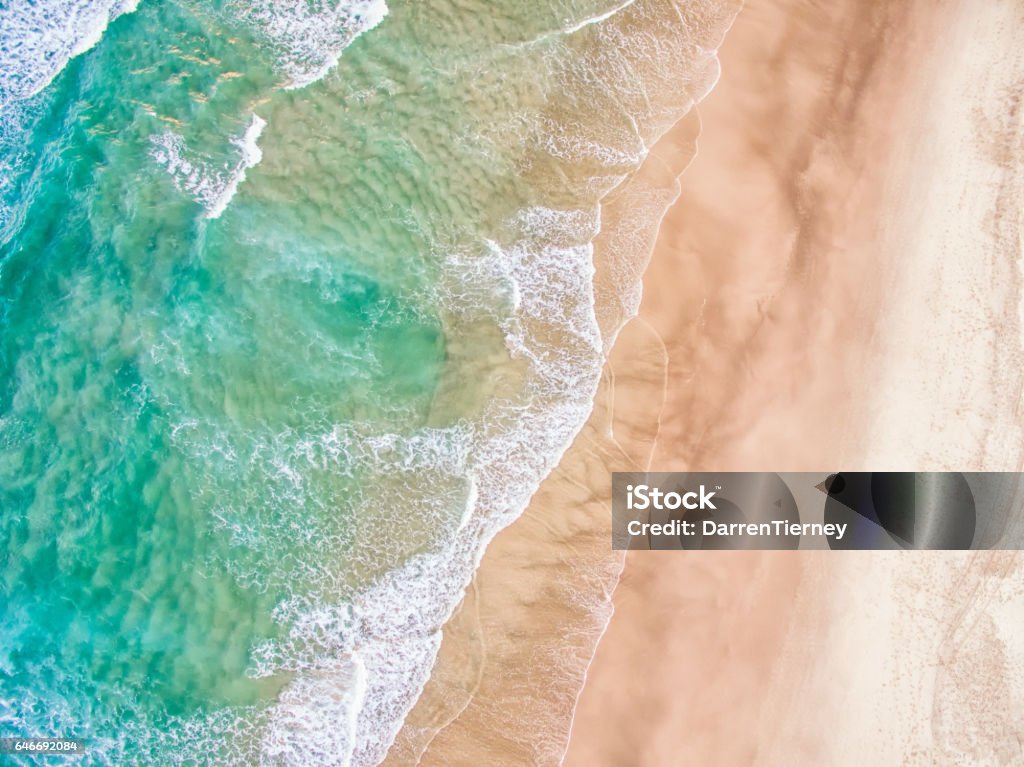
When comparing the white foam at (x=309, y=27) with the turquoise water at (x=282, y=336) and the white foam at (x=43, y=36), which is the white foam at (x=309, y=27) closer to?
the turquoise water at (x=282, y=336)

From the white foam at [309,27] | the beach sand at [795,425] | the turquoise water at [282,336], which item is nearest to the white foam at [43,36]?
the turquoise water at [282,336]

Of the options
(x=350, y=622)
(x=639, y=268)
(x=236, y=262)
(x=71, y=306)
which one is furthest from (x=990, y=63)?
(x=71, y=306)

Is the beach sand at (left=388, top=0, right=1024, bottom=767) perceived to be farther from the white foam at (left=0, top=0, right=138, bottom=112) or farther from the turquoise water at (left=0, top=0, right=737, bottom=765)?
the white foam at (left=0, top=0, right=138, bottom=112)

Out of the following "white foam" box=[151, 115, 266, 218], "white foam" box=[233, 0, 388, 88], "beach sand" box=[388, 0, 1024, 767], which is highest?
"white foam" box=[233, 0, 388, 88]

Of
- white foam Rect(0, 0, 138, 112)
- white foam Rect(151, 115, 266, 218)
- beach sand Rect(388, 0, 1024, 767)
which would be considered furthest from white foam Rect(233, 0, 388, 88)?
beach sand Rect(388, 0, 1024, 767)

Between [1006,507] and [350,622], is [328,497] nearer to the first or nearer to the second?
[350,622]

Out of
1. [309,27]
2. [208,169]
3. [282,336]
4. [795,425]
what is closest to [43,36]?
[208,169]
